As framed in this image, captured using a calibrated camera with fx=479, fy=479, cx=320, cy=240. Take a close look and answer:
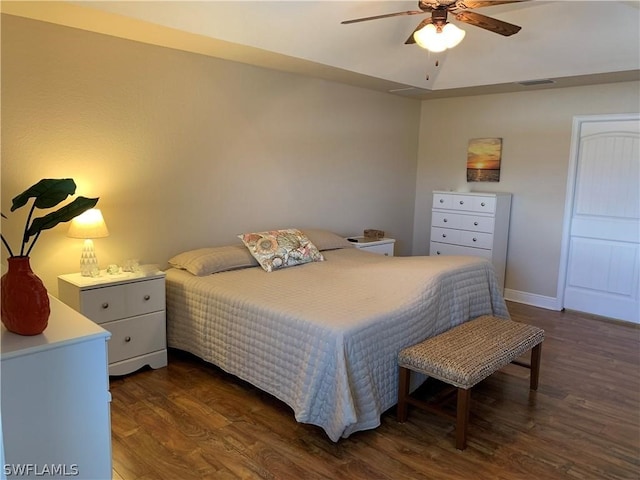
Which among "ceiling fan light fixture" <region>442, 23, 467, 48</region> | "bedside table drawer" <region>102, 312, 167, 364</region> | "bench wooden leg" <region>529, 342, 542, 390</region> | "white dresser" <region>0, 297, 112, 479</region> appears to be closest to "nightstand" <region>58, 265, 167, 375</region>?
"bedside table drawer" <region>102, 312, 167, 364</region>

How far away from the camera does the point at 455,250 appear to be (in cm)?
516

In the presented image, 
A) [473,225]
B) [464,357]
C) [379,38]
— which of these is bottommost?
[464,357]

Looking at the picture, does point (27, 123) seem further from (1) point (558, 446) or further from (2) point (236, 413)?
(1) point (558, 446)

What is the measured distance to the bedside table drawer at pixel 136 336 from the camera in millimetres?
2993

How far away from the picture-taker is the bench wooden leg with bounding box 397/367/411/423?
8.50 ft

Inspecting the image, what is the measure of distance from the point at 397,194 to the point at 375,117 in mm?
984

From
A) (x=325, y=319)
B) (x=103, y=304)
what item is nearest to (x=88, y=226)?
(x=103, y=304)

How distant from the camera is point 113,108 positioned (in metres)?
3.21

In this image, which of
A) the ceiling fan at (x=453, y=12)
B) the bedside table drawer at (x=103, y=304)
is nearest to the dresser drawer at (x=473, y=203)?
the ceiling fan at (x=453, y=12)

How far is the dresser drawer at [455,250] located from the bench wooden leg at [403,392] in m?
2.67

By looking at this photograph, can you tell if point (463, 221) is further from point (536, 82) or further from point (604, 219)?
point (536, 82)

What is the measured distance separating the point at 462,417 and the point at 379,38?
2.87 m

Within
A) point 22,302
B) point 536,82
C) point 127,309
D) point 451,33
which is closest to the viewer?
point 22,302

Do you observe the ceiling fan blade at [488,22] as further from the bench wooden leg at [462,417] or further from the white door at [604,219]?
the white door at [604,219]
